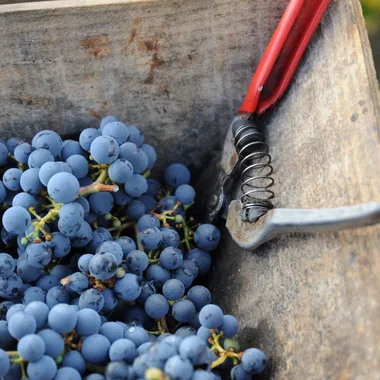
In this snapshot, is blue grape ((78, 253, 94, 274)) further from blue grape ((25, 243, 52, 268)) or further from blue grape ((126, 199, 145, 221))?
blue grape ((126, 199, 145, 221))

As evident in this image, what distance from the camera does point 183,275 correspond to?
1134 millimetres

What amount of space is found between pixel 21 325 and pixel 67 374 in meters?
0.10

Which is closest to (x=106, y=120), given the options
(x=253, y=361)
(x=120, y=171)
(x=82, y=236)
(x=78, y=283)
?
(x=120, y=171)

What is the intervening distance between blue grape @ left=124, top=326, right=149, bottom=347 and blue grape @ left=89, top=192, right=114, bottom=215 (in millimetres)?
265

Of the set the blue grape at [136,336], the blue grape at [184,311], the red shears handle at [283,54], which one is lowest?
the blue grape at [136,336]

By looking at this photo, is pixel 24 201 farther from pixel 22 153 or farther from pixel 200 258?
pixel 200 258

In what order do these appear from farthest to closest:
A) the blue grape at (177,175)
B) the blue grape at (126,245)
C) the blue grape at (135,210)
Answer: the blue grape at (177,175)
the blue grape at (135,210)
the blue grape at (126,245)

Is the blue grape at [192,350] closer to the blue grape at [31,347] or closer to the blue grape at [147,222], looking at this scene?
the blue grape at [31,347]

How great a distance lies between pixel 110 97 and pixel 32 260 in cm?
44

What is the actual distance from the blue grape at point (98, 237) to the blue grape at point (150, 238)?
7cm

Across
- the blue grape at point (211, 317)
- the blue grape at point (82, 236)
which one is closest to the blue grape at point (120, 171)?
Result: the blue grape at point (82, 236)

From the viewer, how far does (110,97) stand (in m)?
1.27

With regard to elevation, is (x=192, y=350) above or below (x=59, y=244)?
below

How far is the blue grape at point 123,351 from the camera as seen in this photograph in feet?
2.84
